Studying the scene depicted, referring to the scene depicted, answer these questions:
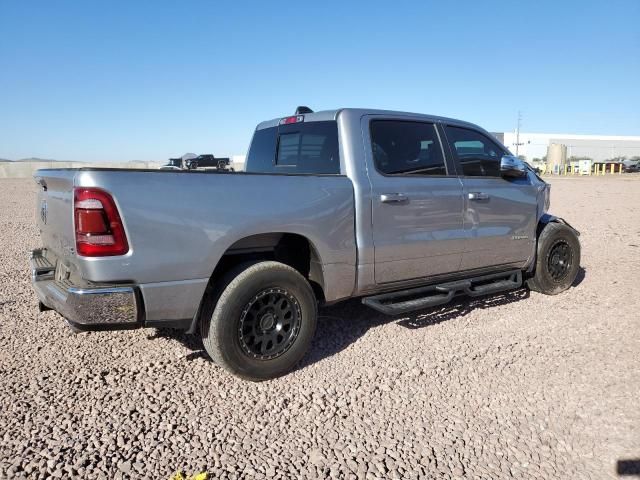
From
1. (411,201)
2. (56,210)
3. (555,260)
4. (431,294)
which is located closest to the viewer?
(56,210)

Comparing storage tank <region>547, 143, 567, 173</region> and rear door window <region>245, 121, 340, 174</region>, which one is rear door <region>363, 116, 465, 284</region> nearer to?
rear door window <region>245, 121, 340, 174</region>

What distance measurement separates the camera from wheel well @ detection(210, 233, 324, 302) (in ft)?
11.6

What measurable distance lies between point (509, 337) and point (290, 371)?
1.98m

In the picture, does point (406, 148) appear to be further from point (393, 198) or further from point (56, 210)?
point (56, 210)

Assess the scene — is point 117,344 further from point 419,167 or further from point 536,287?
point 536,287

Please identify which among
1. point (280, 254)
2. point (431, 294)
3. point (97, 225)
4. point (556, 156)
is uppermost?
point (556, 156)

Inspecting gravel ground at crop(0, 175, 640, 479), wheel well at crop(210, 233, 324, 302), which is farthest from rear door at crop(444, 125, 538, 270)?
wheel well at crop(210, 233, 324, 302)

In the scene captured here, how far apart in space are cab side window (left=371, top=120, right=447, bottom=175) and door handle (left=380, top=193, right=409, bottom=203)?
0.21 metres

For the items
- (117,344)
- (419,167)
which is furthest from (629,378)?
(117,344)

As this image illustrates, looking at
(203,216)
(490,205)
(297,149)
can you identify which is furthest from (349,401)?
(490,205)

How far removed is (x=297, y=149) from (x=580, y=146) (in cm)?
8549

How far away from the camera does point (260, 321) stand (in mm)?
3482

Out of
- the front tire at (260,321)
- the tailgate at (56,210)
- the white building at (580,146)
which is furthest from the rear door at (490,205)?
the white building at (580,146)

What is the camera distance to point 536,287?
219 inches
